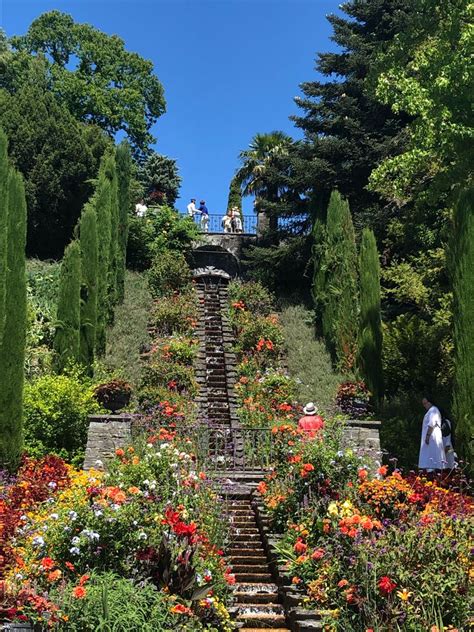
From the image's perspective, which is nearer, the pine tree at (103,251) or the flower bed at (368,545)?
the flower bed at (368,545)

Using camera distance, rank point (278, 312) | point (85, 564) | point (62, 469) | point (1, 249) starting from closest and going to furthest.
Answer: point (85, 564) → point (62, 469) → point (1, 249) → point (278, 312)

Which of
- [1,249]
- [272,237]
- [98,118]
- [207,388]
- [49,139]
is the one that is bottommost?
[207,388]

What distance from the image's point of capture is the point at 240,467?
1084 cm

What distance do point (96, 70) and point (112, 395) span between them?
26821 mm

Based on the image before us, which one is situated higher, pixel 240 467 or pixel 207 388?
pixel 207 388

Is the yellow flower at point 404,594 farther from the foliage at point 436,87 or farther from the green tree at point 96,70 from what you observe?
the green tree at point 96,70

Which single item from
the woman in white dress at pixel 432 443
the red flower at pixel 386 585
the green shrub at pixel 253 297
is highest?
the green shrub at pixel 253 297

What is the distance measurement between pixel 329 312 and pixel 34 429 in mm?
9106

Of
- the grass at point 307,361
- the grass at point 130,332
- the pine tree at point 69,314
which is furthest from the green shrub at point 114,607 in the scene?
the grass at point 130,332

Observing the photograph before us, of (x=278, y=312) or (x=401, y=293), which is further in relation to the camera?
(x=278, y=312)

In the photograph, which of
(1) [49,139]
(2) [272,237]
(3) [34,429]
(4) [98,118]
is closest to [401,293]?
(2) [272,237]

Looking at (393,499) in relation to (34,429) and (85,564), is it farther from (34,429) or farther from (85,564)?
(34,429)

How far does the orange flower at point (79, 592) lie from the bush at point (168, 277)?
16.1 m

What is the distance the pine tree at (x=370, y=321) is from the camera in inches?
594
